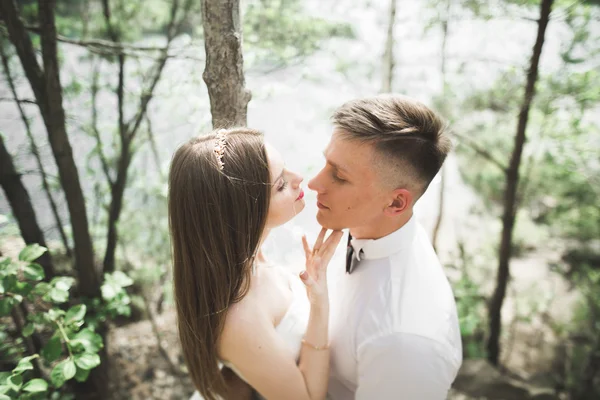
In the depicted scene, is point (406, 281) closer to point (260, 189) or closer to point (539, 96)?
point (260, 189)

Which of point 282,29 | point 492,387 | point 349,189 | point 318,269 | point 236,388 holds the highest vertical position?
point 282,29

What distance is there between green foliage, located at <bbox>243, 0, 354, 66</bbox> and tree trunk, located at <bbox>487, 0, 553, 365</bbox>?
2.15 m

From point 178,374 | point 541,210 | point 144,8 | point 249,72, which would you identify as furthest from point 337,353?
point 541,210

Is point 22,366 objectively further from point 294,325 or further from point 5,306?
point 294,325

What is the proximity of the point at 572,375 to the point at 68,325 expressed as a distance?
21.2ft

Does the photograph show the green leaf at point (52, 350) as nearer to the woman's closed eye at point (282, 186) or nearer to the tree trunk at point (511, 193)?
the woman's closed eye at point (282, 186)

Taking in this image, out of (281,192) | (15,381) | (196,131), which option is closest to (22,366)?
(15,381)

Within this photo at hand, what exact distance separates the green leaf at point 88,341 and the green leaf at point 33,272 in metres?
0.32

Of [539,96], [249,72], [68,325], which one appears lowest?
[68,325]

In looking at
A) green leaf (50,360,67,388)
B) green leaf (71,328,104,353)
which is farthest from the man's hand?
green leaf (50,360,67,388)

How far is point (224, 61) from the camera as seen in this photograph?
179cm

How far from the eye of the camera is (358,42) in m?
5.38

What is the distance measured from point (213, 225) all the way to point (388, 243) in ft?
3.18

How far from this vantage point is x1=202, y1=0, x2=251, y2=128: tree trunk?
1.73 metres
